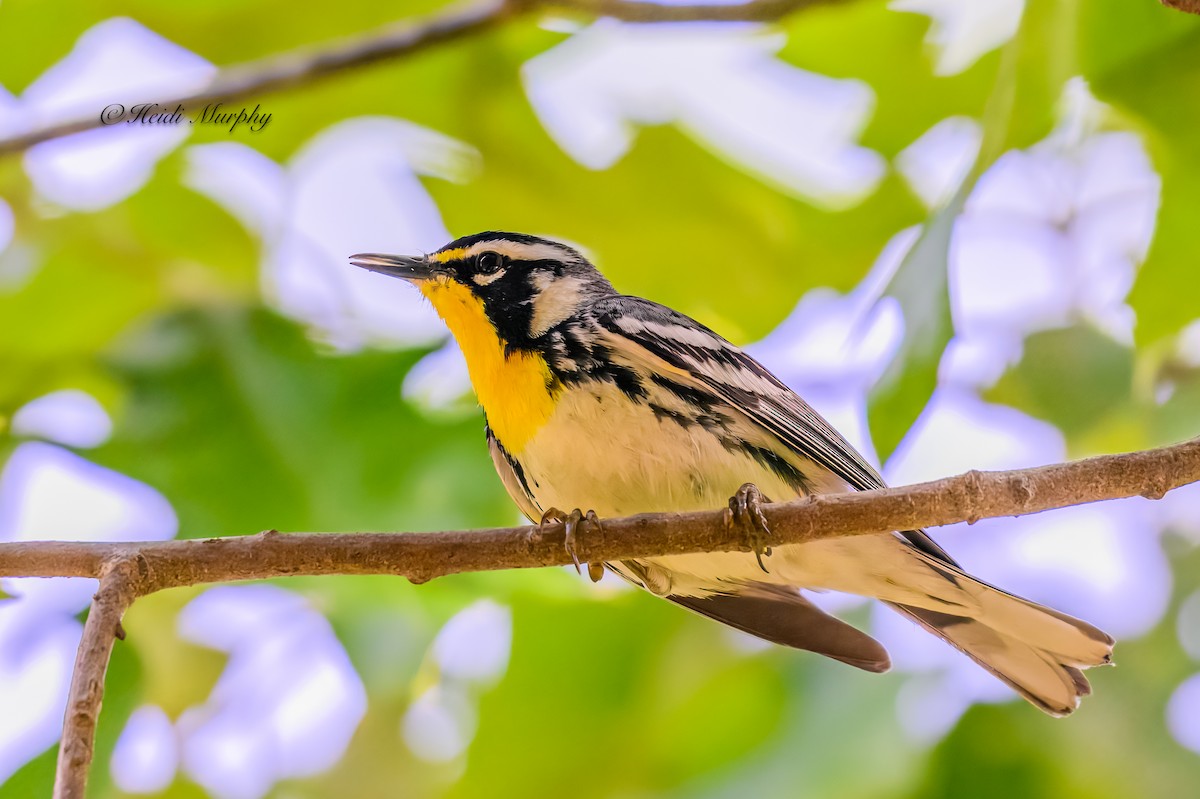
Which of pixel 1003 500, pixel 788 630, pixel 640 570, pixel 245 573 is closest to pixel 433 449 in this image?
pixel 640 570

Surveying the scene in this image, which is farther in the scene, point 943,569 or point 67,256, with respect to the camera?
point 67,256

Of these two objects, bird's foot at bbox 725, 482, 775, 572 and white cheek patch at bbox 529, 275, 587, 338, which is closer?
bird's foot at bbox 725, 482, 775, 572

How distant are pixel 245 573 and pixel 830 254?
220 cm

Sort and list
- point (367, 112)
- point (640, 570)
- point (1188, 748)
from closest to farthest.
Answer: point (640, 570) → point (1188, 748) → point (367, 112)

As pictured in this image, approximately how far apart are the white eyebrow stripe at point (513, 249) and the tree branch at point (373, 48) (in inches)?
23.6

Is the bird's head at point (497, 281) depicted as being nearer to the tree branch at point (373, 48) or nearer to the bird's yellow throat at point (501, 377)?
the bird's yellow throat at point (501, 377)

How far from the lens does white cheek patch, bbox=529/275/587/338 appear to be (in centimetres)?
298

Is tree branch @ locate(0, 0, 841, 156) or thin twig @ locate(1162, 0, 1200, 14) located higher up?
tree branch @ locate(0, 0, 841, 156)

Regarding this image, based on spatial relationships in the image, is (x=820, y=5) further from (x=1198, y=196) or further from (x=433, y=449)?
(x=433, y=449)

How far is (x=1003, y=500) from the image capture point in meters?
2.05
